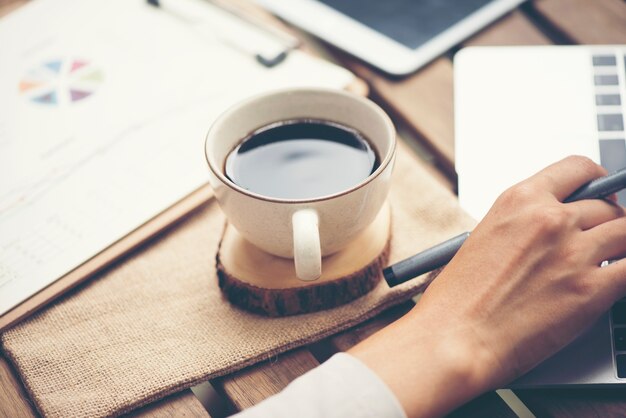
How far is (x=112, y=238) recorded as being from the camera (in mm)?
608

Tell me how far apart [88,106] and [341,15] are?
321mm

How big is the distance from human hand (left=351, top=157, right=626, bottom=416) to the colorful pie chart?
0.45 meters

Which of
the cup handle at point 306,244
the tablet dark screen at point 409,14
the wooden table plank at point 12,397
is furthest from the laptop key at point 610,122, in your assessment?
the wooden table plank at point 12,397

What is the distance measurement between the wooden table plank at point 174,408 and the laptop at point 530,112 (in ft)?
0.98

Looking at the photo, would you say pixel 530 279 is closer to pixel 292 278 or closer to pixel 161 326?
pixel 292 278

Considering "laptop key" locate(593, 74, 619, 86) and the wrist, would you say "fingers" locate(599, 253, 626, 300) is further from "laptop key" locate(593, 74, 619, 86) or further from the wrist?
"laptop key" locate(593, 74, 619, 86)

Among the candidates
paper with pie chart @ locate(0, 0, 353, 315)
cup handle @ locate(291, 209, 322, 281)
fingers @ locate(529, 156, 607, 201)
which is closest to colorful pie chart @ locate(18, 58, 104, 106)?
paper with pie chart @ locate(0, 0, 353, 315)

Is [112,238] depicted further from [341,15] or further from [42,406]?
[341,15]

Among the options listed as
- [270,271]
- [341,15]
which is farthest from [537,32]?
[270,271]

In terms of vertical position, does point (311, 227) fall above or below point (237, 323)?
above

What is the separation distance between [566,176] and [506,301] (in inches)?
5.0

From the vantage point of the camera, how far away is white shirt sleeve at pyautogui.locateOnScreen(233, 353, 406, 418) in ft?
1.48

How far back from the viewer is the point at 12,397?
53 centimetres

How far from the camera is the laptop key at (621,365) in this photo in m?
0.49
